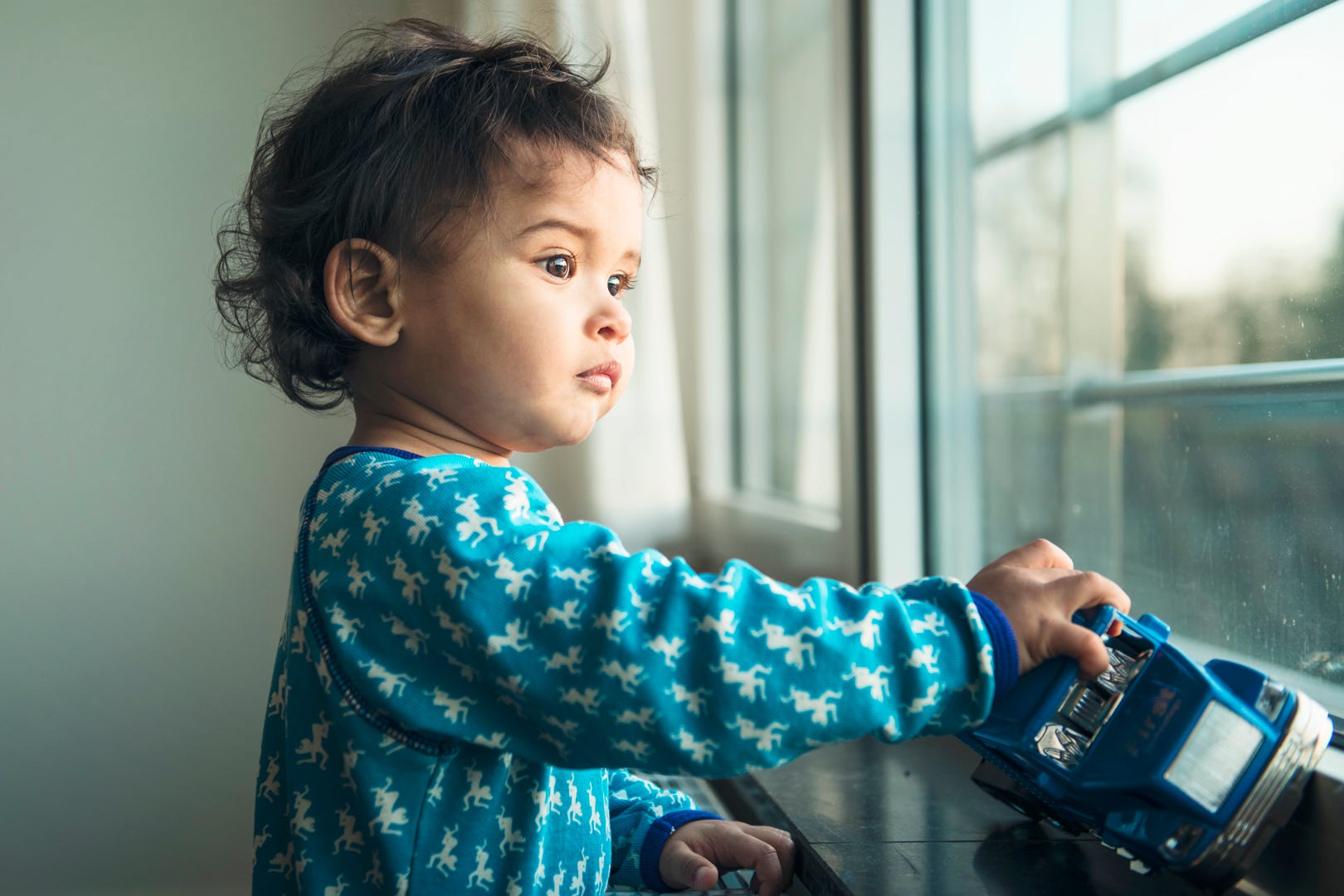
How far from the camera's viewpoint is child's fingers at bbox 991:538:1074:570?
59cm

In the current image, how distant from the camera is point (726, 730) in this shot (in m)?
0.53

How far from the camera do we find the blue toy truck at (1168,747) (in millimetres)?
489

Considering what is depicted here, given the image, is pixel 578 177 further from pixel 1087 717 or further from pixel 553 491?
pixel 553 491

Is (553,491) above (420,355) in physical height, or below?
below

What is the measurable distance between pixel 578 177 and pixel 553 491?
3.16ft

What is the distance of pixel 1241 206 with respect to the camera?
0.78m

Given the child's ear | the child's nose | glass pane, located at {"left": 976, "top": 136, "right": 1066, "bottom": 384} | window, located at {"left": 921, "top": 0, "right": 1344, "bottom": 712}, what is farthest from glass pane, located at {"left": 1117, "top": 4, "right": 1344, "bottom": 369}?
the child's ear

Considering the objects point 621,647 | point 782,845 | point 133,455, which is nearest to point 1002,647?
point 621,647

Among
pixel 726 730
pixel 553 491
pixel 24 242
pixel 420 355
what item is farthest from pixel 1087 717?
pixel 24 242

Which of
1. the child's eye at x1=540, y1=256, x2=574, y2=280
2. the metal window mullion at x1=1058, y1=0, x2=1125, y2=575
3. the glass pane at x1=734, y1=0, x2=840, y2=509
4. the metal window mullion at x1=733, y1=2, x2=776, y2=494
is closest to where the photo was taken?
the child's eye at x1=540, y1=256, x2=574, y2=280

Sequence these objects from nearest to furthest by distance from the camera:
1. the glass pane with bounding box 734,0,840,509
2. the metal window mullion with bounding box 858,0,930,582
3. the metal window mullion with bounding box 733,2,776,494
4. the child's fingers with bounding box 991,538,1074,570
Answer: the child's fingers with bounding box 991,538,1074,570 < the metal window mullion with bounding box 858,0,930,582 < the glass pane with bounding box 734,0,840,509 < the metal window mullion with bounding box 733,2,776,494

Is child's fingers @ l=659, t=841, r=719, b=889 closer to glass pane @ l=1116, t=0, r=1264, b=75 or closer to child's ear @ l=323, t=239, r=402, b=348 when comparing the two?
child's ear @ l=323, t=239, r=402, b=348

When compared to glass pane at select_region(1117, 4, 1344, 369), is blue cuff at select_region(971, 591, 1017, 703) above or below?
below

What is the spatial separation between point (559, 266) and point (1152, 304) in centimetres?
50
